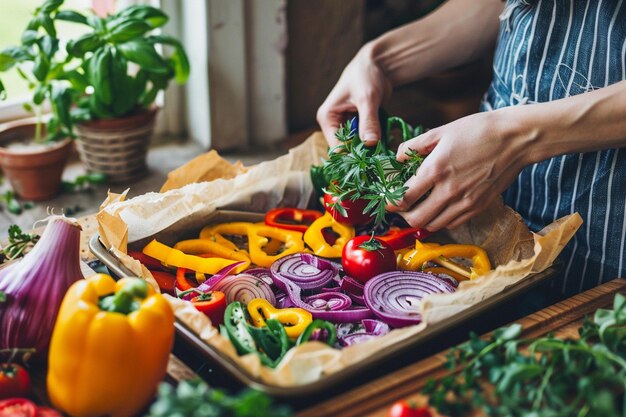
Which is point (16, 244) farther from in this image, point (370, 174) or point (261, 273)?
point (370, 174)

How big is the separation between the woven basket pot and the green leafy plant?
4cm

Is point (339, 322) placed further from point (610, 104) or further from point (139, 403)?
point (610, 104)

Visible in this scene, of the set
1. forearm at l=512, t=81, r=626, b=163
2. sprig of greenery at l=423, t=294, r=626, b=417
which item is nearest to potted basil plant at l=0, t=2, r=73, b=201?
forearm at l=512, t=81, r=626, b=163

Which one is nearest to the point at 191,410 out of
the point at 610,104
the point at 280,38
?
the point at 610,104

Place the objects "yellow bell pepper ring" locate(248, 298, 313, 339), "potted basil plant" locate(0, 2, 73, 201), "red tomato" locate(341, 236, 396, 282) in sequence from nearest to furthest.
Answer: "yellow bell pepper ring" locate(248, 298, 313, 339), "red tomato" locate(341, 236, 396, 282), "potted basil plant" locate(0, 2, 73, 201)

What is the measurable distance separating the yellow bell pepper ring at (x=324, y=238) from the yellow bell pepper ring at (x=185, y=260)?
0.13 m

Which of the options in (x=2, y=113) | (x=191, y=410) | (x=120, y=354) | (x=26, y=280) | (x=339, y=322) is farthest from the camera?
(x=2, y=113)

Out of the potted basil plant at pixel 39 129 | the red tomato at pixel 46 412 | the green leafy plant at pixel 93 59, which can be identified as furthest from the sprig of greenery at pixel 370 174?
the potted basil plant at pixel 39 129

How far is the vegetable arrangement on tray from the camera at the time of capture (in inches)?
45.3

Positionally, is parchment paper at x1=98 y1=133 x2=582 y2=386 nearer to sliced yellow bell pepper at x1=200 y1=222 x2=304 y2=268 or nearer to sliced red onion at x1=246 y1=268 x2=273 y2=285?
sliced yellow bell pepper at x1=200 y1=222 x2=304 y2=268

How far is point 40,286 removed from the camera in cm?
106

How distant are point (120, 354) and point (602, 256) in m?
0.91

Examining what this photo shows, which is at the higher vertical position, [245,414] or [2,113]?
[245,414]

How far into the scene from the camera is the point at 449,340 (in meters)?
1.10
